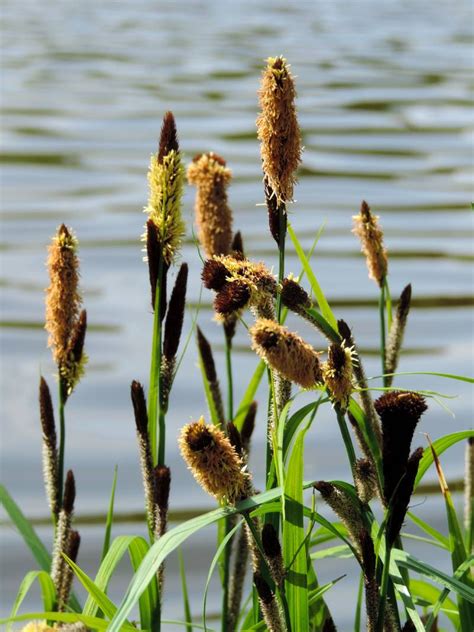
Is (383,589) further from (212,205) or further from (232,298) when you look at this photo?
(212,205)

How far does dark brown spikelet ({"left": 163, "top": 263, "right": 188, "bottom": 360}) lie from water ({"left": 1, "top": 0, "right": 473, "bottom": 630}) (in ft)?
6.55

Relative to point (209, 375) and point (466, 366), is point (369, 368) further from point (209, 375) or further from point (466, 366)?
point (209, 375)

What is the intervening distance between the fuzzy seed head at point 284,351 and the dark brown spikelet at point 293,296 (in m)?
0.22

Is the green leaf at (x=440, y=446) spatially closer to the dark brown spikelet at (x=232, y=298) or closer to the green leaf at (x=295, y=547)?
the green leaf at (x=295, y=547)

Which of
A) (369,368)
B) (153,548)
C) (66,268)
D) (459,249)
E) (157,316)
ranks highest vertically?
(459,249)

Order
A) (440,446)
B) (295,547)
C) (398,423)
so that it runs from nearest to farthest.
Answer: (398,423), (295,547), (440,446)

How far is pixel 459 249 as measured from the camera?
7.65 metres

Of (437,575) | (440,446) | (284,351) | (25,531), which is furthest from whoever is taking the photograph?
(25,531)

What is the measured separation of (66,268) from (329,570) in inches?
89.2

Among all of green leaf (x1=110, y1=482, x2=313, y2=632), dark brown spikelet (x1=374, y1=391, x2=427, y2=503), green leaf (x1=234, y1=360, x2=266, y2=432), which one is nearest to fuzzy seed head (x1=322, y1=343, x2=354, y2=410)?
dark brown spikelet (x1=374, y1=391, x2=427, y2=503)

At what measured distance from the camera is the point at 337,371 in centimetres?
154

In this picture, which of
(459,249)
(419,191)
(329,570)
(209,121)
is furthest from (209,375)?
(209,121)

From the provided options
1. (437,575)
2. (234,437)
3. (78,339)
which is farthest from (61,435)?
(437,575)

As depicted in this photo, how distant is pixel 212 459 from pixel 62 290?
0.50m
